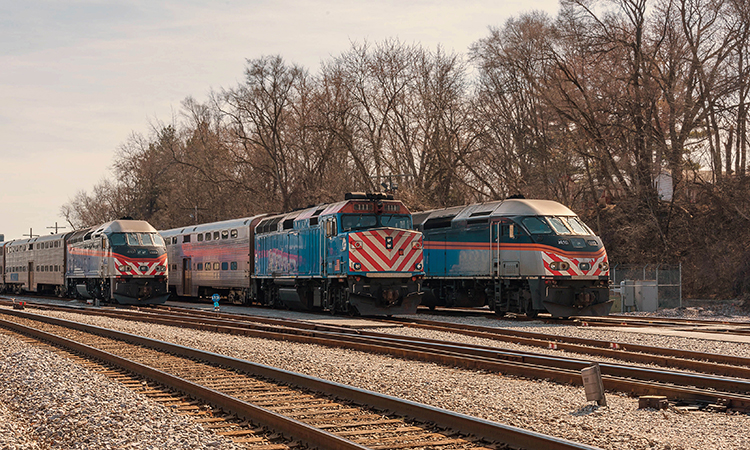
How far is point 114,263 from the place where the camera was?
101 ft

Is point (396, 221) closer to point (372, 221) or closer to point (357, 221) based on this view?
point (372, 221)

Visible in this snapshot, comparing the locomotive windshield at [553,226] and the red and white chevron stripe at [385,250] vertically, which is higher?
the locomotive windshield at [553,226]

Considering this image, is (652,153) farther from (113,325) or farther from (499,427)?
(499,427)

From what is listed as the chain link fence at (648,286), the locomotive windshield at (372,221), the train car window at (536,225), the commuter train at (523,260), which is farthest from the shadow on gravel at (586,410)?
the chain link fence at (648,286)

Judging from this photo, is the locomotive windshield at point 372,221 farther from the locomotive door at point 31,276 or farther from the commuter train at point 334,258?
the locomotive door at point 31,276

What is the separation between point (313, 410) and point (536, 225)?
47.4ft

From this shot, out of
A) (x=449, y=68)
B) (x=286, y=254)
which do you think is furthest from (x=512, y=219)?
(x=449, y=68)

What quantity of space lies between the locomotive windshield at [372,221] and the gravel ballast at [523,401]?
8.51m

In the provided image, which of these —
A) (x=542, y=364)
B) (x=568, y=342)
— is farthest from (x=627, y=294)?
(x=542, y=364)

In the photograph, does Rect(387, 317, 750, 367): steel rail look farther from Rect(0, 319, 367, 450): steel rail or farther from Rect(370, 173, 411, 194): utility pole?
Rect(370, 173, 411, 194): utility pole

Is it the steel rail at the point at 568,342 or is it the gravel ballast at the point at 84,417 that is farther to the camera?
the steel rail at the point at 568,342

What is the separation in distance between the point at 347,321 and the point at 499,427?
566 inches

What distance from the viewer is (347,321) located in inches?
813

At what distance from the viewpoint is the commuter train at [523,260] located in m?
20.5
